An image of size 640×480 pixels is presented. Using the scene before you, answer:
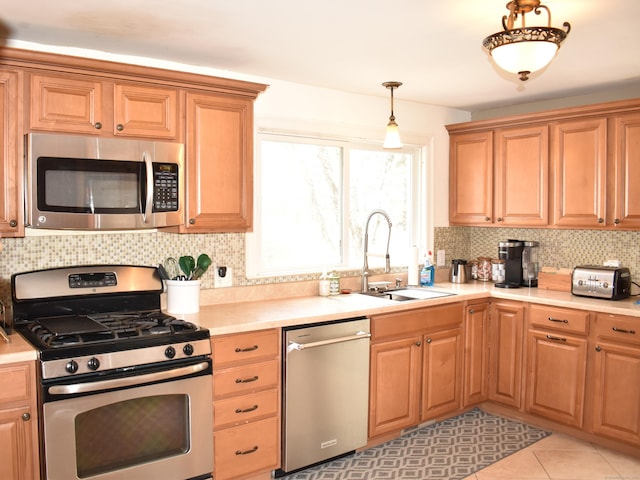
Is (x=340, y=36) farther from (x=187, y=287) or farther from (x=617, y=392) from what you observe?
(x=617, y=392)

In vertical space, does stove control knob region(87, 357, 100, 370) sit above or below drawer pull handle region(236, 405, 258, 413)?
above

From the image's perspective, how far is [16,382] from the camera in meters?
2.26

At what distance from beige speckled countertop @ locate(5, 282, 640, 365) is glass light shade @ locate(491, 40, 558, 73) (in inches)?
64.4

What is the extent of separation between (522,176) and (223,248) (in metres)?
2.23

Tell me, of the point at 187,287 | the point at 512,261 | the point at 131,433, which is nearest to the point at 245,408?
the point at 131,433

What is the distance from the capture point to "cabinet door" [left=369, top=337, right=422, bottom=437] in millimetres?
3391

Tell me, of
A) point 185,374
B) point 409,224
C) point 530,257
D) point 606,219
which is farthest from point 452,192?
point 185,374

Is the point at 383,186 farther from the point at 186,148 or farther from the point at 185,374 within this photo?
the point at 185,374

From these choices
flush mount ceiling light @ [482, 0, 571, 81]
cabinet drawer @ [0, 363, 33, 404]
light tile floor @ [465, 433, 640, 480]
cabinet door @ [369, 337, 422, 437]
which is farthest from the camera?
cabinet door @ [369, 337, 422, 437]

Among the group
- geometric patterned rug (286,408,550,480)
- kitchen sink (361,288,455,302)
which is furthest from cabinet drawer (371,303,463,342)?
geometric patterned rug (286,408,550,480)

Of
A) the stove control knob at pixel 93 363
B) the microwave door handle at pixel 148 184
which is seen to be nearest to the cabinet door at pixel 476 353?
the microwave door handle at pixel 148 184

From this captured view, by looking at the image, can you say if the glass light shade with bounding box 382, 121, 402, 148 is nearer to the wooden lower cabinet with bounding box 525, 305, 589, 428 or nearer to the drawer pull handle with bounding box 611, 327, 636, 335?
the wooden lower cabinet with bounding box 525, 305, 589, 428

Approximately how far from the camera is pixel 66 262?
2.91 m

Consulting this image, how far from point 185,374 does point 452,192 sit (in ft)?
9.21
